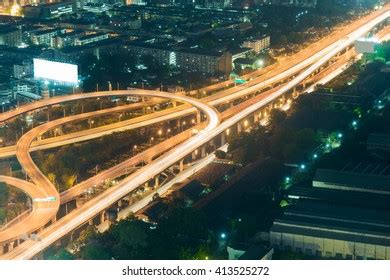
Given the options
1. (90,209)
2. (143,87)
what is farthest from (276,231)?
(143,87)

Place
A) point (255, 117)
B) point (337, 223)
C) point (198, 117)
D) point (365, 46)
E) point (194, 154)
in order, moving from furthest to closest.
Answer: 1. point (365, 46)
2. point (255, 117)
3. point (198, 117)
4. point (194, 154)
5. point (337, 223)

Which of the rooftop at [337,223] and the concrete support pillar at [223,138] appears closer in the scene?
the rooftop at [337,223]

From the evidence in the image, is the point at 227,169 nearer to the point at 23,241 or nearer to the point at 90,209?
the point at 90,209

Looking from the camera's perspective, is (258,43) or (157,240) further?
(258,43)

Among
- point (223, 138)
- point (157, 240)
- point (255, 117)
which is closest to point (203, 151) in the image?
point (223, 138)

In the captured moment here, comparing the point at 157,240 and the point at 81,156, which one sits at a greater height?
the point at 157,240

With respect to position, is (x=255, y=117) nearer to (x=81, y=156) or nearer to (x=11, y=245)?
(x=81, y=156)

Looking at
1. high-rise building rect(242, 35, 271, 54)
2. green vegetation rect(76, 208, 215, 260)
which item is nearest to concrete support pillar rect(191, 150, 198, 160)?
green vegetation rect(76, 208, 215, 260)

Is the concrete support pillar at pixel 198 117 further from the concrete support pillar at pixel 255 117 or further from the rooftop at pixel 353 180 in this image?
the rooftop at pixel 353 180

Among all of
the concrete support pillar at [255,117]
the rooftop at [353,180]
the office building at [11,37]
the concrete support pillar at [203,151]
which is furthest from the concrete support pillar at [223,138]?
the office building at [11,37]
